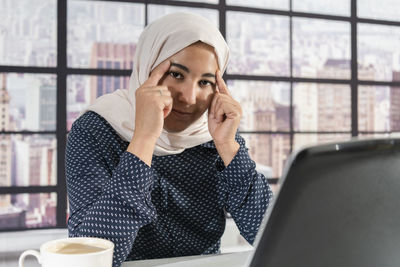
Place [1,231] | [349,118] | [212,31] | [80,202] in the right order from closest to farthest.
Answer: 1. [80,202]
2. [212,31]
3. [1,231]
4. [349,118]

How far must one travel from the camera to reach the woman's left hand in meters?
1.14

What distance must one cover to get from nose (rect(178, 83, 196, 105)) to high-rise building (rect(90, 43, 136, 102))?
5.64 feet

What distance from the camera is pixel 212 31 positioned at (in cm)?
115

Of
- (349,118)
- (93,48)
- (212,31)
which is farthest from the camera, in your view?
(349,118)

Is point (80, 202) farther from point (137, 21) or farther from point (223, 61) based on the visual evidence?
point (137, 21)

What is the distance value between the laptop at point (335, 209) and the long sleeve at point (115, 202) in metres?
0.58

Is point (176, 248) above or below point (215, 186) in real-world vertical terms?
below

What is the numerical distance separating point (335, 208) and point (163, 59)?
34.2 inches

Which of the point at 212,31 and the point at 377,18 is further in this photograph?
the point at 377,18

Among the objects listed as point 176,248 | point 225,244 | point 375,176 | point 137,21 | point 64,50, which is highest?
point 137,21

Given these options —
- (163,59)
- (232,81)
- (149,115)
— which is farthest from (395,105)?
(149,115)

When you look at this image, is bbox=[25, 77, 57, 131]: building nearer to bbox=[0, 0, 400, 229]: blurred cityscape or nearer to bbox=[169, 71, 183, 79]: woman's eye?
bbox=[0, 0, 400, 229]: blurred cityscape

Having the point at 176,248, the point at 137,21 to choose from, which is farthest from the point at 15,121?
the point at 176,248

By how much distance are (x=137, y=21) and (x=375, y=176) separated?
2.63 m
